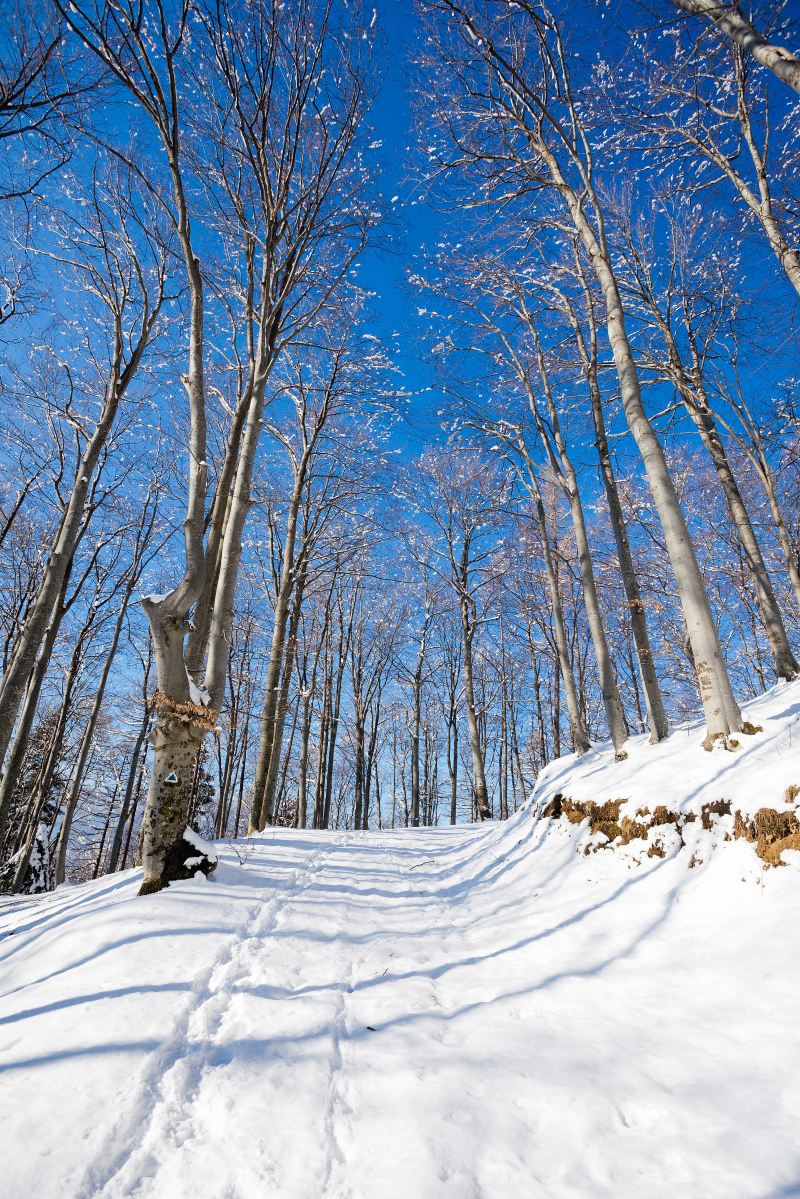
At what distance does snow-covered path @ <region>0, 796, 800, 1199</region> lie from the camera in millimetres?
1606

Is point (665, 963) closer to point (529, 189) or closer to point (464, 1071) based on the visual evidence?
point (464, 1071)

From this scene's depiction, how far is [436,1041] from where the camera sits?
2.39 meters

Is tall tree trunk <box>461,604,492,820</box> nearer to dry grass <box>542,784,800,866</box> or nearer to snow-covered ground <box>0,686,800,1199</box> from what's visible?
dry grass <box>542,784,800,866</box>

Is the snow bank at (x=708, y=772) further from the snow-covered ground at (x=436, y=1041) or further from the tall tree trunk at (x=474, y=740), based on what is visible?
the tall tree trunk at (x=474, y=740)

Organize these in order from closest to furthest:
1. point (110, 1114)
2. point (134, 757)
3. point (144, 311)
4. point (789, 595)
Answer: point (110, 1114), point (144, 311), point (134, 757), point (789, 595)

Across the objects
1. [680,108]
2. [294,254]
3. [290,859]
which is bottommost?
[290,859]

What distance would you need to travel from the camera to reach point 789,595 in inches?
703

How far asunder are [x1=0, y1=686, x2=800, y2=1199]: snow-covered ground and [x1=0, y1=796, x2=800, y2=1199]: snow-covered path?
0.01 m

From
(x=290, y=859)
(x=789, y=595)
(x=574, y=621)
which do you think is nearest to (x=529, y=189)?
(x=290, y=859)

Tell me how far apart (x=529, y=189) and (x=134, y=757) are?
1773 cm

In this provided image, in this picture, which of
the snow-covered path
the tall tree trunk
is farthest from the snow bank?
the tall tree trunk

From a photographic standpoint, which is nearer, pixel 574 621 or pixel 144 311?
pixel 144 311

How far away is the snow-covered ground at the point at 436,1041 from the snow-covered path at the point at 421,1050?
0.01 metres

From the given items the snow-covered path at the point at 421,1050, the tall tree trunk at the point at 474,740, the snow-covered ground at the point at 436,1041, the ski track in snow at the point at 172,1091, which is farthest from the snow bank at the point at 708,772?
the tall tree trunk at the point at 474,740
